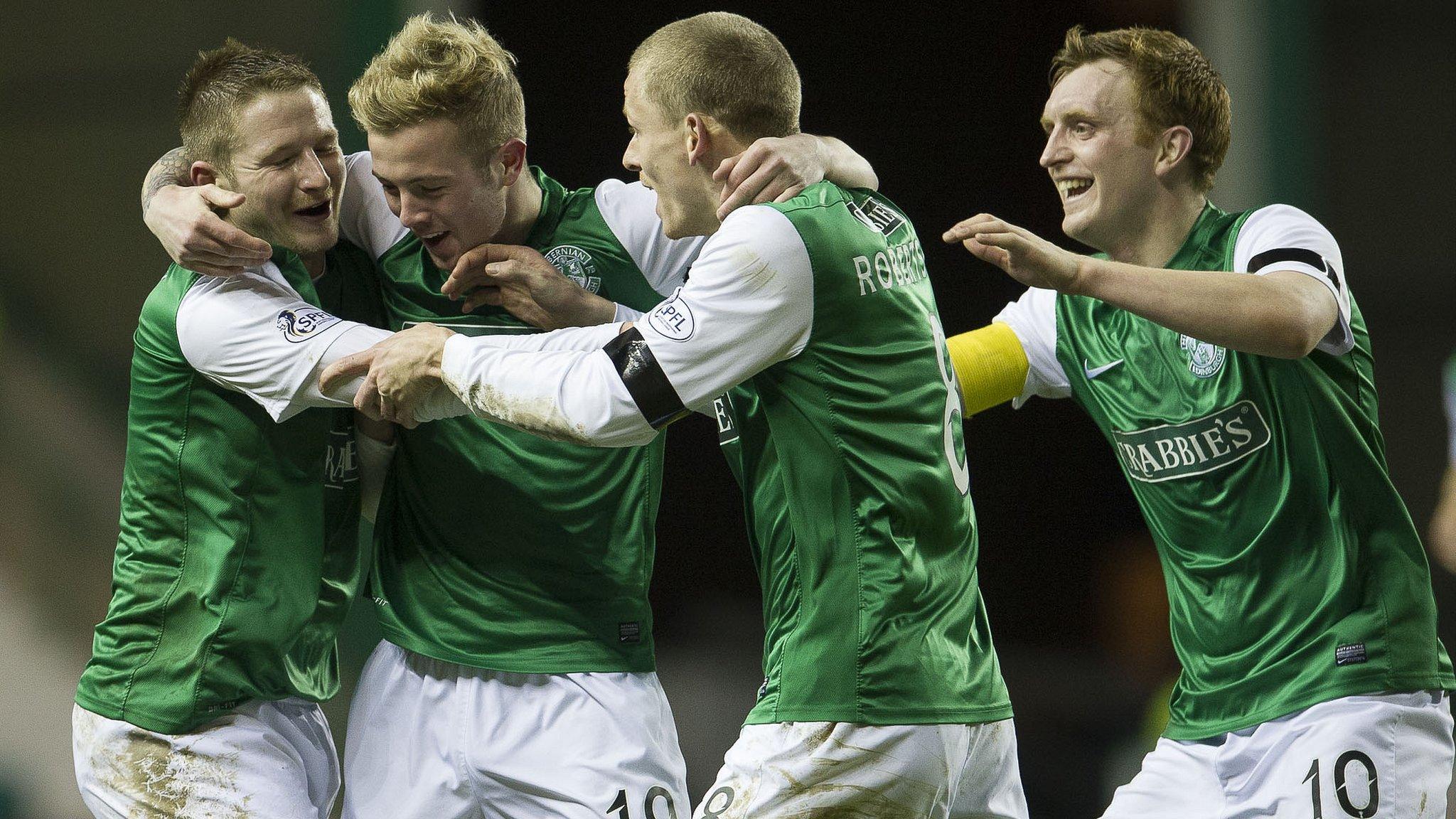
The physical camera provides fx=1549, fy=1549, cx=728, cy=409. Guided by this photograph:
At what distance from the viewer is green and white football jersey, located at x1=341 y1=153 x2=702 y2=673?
9.75 feet

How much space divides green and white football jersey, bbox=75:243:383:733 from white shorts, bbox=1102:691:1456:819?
1782mm

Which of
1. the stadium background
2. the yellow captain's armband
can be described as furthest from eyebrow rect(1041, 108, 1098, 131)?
the stadium background

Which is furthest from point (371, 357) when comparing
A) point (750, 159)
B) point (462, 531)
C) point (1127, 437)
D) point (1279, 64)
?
point (1279, 64)

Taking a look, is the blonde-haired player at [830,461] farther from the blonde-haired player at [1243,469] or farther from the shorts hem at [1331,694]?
the shorts hem at [1331,694]

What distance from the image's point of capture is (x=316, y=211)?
298cm

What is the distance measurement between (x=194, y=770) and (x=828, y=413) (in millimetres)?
1341

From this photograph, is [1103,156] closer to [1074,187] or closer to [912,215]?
[1074,187]

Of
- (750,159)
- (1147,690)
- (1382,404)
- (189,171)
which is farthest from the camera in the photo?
(1382,404)

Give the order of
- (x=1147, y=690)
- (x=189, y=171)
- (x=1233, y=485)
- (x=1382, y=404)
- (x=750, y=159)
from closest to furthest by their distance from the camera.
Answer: (x=750, y=159)
(x=1233, y=485)
(x=189, y=171)
(x=1147, y=690)
(x=1382, y=404)

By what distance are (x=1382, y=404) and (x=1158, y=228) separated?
3.21 m

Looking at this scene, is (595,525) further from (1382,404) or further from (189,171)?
(1382,404)

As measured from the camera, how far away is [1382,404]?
5.90 meters

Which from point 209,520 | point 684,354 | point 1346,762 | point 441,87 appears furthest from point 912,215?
point 684,354

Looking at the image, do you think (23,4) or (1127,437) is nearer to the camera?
(1127,437)
